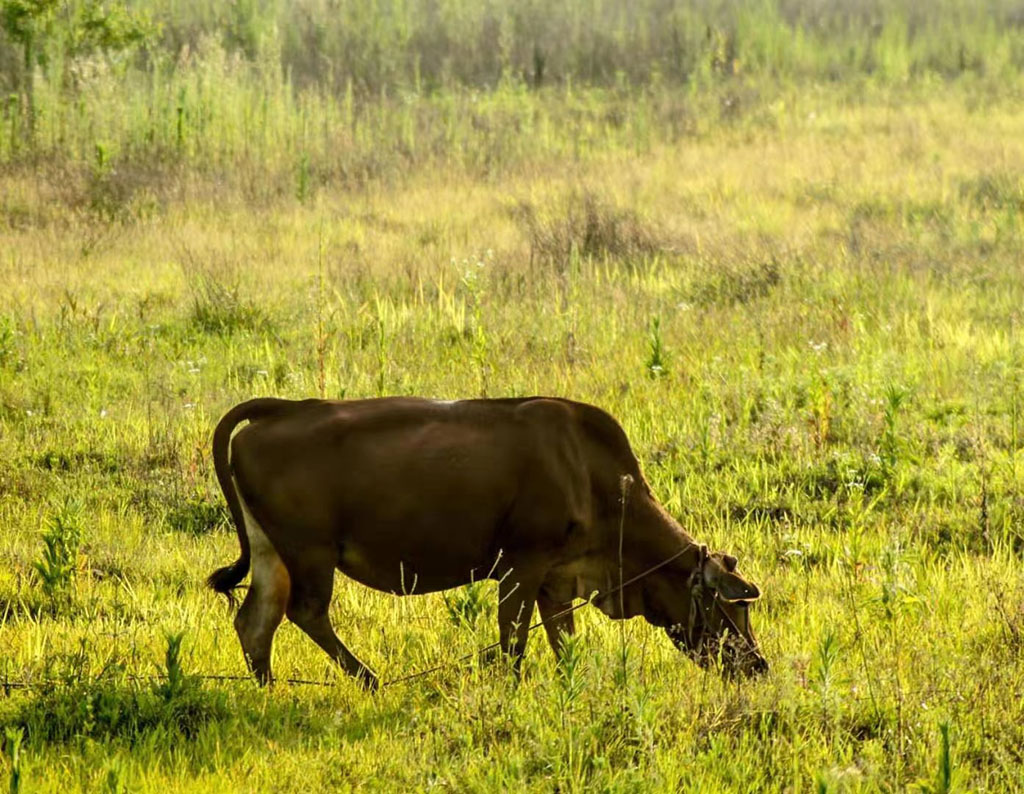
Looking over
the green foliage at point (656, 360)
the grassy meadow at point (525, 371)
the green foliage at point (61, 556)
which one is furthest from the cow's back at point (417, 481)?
the green foliage at point (656, 360)

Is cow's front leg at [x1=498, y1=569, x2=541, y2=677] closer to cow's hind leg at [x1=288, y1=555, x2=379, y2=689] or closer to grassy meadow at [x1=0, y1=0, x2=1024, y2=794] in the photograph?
grassy meadow at [x1=0, y1=0, x2=1024, y2=794]

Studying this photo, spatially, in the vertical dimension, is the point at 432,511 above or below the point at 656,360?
above

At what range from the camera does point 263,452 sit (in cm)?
488

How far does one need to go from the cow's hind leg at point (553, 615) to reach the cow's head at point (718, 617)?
0.41 metres

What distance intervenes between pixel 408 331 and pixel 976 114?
1192 centimetres

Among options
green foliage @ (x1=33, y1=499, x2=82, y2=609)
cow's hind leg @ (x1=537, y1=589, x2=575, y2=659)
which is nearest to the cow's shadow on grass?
cow's hind leg @ (x1=537, y1=589, x2=575, y2=659)

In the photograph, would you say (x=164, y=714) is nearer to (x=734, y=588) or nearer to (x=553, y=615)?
(x=553, y=615)

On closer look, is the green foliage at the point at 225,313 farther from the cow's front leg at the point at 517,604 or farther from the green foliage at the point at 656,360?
the cow's front leg at the point at 517,604

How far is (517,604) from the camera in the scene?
5.00 meters

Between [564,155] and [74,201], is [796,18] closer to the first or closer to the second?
[564,155]

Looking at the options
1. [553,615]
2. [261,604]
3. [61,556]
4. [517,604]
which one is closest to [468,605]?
[517,604]

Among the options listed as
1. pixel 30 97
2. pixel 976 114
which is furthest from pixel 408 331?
pixel 976 114

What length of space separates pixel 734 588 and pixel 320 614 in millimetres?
1400

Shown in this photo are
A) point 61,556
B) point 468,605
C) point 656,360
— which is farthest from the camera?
point 656,360
